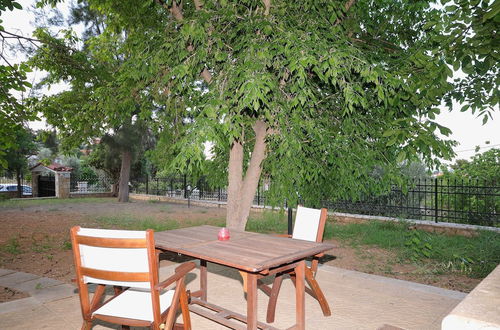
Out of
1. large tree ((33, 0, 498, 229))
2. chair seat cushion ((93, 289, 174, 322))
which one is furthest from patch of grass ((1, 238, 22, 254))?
chair seat cushion ((93, 289, 174, 322))

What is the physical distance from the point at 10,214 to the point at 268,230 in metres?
9.81

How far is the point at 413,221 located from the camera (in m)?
9.09

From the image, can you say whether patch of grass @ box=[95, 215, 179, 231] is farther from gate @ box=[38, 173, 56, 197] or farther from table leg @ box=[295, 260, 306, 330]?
gate @ box=[38, 173, 56, 197]

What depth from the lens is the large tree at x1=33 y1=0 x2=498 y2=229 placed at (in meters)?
3.54

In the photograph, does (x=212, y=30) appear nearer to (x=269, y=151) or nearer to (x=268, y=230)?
(x=269, y=151)

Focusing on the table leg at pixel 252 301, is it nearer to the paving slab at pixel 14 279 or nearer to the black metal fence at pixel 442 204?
the paving slab at pixel 14 279

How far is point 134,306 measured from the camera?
2.47m

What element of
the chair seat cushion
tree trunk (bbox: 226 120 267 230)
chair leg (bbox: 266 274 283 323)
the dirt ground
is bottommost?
the dirt ground

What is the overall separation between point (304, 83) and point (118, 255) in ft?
8.62

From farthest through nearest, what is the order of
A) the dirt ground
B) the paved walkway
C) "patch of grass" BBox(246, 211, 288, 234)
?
"patch of grass" BBox(246, 211, 288, 234) → the dirt ground → the paved walkway

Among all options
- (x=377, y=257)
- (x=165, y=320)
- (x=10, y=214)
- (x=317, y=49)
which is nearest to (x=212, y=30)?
(x=317, y=49)

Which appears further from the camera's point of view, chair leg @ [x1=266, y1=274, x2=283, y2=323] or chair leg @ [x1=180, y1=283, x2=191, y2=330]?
chair leg @ [x1=266, y1=274, x2=283, y2=323]

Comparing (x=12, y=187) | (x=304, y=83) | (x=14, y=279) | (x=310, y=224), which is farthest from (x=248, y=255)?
(x=12, y=187)

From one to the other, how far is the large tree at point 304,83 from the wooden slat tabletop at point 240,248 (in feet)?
2.42
